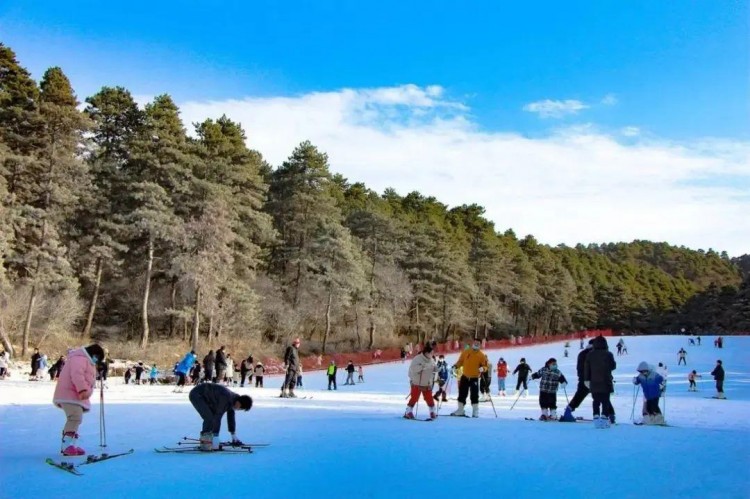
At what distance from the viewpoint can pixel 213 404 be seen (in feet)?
28.4

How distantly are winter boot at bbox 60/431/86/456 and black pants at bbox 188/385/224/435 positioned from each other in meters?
1.48

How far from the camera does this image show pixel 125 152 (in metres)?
46.5

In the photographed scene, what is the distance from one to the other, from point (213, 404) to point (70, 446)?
1.80 m

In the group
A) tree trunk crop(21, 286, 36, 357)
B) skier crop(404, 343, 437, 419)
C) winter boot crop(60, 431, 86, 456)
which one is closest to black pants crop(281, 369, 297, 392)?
skier crop(404, 343, 437, 419)

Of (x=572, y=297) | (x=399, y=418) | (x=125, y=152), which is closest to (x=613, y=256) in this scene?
(x=572, y=297)

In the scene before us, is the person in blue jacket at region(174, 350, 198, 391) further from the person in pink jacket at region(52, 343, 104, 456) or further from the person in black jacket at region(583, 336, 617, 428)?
the person in black jacket at region(583, 336, 617, 428)

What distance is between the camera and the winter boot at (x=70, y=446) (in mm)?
8344

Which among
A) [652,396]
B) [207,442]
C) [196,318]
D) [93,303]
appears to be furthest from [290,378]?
[93,303]

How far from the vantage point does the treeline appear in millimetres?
36531

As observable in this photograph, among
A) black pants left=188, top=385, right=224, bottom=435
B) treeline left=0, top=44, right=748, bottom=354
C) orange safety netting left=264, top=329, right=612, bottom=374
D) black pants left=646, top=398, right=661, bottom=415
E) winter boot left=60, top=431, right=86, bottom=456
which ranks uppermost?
treeline left=0, top=44, right=748, bottom=354

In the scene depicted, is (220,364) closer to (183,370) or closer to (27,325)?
(183,370)

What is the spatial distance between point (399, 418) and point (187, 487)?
667 cm

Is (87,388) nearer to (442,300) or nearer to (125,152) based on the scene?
(125,152)

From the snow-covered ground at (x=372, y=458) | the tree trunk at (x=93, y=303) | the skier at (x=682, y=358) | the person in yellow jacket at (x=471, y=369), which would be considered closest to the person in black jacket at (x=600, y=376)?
the snow-covered ground at (x=372, y=458)
